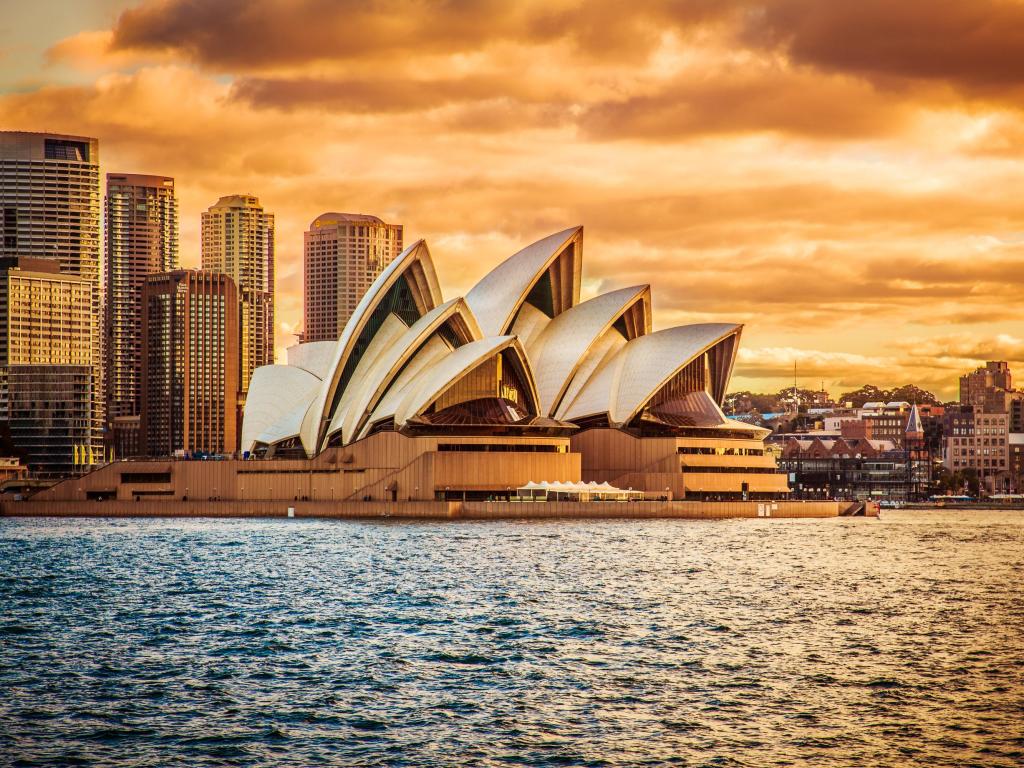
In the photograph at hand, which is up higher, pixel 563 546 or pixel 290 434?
pixel 290 434

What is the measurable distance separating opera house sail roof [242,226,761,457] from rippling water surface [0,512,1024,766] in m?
36.1

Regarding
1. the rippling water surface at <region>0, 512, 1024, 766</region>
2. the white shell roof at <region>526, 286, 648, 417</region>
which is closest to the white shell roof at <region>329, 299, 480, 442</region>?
the white shell roof at <region>526, 286, 648, 417</region>

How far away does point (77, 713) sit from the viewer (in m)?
26.9

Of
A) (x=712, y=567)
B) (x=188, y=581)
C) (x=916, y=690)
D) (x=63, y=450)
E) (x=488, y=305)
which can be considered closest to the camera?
(x=916, y=690)

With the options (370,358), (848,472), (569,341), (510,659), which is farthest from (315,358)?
(848,472)

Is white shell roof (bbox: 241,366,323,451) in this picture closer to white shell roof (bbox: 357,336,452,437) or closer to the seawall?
the seawall

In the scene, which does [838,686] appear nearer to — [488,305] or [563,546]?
[563,546]

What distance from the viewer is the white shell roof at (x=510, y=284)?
339ft

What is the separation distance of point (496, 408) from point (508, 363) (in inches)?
133

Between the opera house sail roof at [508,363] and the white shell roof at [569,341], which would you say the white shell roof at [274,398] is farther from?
the white shell roof at [569,341]

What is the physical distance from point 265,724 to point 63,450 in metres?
161

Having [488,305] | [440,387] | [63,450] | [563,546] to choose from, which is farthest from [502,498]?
[63,450]

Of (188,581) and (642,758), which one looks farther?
(188,581)

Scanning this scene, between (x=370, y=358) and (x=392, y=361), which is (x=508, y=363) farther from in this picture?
(x=370, y=358)
